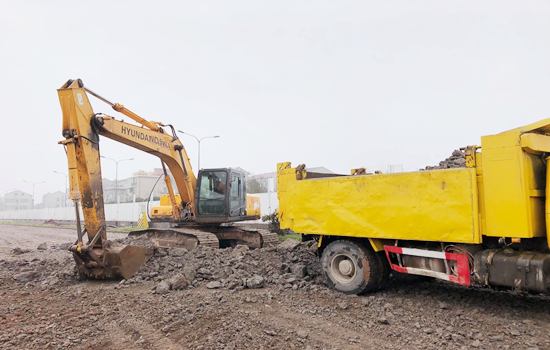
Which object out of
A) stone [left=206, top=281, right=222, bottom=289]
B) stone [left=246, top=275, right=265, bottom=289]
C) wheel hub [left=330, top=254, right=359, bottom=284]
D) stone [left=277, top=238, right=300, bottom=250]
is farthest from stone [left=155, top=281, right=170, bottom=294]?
stone [left=277, top=238, right=300, bottom=250]

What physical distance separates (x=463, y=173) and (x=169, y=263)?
621 centimetres

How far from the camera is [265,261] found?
8219mm

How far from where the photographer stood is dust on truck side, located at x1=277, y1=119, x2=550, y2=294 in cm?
477

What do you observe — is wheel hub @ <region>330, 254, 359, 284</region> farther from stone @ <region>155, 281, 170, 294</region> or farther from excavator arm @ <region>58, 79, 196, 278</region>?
excavator arm @ <region>58, 79, 196, 278</region>

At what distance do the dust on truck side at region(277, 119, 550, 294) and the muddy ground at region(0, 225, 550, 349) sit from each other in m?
0.54

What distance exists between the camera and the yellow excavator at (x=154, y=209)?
7594mm

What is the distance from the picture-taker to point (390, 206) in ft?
19.1

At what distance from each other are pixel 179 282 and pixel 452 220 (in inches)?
186

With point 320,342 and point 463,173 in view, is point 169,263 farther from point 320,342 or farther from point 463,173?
point 463,173

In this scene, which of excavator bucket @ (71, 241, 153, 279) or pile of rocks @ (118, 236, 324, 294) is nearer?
pile of rocks @ (118, 236, 324, 294)

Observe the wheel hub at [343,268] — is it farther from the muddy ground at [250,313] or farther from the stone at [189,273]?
the stone at [189,273]

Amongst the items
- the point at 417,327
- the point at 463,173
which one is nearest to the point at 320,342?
the point at 417,327

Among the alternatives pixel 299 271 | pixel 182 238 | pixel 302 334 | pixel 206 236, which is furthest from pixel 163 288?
pixel 182 238

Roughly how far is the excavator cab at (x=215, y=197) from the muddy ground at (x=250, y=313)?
11.9 ft
